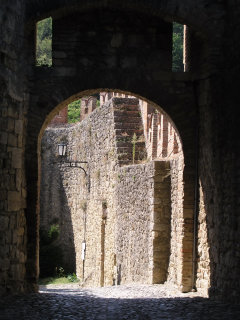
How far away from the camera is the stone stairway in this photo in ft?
50.9

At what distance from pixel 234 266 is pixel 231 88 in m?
2.43

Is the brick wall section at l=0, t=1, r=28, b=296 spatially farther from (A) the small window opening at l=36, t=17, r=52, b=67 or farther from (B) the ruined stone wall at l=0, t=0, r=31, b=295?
(A) the small window opening at l=36, t=17, r=52, b=67

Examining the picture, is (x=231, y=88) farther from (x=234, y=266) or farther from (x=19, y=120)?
(x=19, y=120)

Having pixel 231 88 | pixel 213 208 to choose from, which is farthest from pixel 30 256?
pixel 231 88

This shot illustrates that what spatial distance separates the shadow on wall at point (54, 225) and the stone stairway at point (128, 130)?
5.45 m

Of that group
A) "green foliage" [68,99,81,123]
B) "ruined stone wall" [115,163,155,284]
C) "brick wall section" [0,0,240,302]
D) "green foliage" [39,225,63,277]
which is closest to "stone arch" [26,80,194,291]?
"brick wall section" [0,0,240,302]

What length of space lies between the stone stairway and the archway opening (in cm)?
3

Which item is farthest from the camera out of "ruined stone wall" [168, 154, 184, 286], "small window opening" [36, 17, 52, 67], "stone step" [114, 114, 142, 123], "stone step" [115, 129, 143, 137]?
"small window opening" [36, 17, 52, 67]

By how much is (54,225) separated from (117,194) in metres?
7.91

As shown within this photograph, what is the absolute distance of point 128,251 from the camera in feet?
46.1

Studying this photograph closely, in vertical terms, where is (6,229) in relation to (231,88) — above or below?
below

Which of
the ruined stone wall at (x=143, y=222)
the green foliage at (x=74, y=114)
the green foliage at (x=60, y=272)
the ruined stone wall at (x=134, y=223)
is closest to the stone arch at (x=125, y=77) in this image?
the ruined stone wall at (x=143, y=222)

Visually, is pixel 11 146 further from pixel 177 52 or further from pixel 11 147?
pixel 177 52

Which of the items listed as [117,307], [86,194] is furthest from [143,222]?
[86,194]
